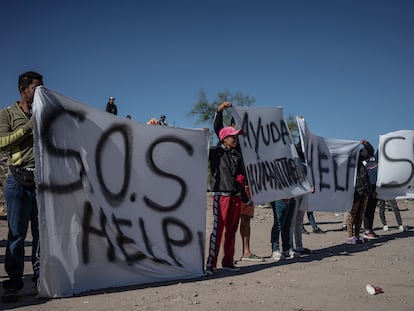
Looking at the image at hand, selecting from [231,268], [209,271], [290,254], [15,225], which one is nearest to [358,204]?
[290,254]

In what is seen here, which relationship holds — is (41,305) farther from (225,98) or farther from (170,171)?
(225,98)

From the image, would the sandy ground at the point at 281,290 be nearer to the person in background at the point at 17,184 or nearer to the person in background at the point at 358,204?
the person in background at the point at 17,184

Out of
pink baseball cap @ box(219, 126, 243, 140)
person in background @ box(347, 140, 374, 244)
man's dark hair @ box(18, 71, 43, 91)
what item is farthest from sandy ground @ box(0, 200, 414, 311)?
man's dark hair @ box(18, 71, 43, 91)

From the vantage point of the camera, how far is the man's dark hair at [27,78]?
4.30m

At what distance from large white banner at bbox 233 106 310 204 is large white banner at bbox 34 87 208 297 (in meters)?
0.86

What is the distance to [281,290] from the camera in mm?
4598

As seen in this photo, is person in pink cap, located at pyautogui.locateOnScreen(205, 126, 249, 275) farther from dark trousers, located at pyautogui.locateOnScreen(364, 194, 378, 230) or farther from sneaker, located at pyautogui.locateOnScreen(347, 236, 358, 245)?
dark trousers, located at pyautogui.locateOnScreen(364, 194, 378, 230)

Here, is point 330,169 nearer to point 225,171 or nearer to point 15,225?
point 225,171

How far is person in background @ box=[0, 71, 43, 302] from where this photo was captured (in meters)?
4.07

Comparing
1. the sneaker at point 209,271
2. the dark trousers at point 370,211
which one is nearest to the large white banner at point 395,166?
the dark trousers at point 370,211

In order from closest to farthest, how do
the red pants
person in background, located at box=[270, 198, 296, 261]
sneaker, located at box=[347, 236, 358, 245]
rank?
the red pants → person in background, located at box=[270, 198, 296, 261] → sneaker, located at box=[347, 236, 358, 245]

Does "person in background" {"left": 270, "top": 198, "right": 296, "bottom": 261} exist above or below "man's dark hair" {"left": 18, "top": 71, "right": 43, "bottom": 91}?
below

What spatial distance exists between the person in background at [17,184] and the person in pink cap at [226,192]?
2.29 meters

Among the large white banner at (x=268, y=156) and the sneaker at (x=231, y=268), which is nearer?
the sneaker at (x=231, y=268)
